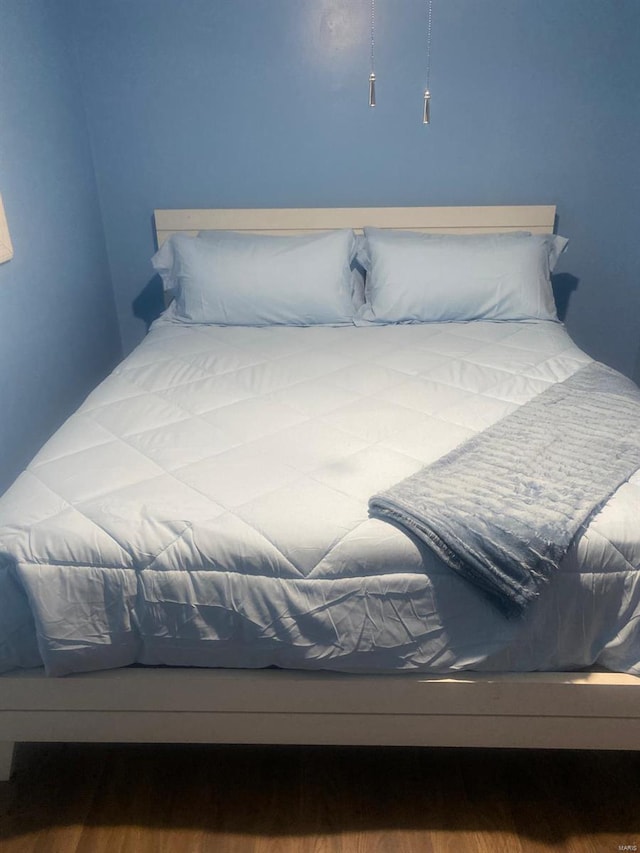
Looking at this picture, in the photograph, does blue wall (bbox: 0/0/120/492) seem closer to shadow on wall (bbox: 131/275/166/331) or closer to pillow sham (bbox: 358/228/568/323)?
shadow on wall (bbox: 131/275/166/331)

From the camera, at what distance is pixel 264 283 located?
2.39m

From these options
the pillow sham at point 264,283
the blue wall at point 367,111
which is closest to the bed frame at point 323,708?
A: the pillow sham at point 264,283

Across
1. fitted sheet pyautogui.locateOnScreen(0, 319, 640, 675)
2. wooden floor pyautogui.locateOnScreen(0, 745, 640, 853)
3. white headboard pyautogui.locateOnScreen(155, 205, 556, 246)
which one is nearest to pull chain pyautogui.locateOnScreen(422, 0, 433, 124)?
white headboard pyautogui.locateOnScreen(155, 205, 556, 246)

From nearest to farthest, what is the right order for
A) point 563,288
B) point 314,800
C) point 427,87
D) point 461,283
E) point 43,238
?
point 314,800, point 43,238, point 461,283, point 427,87, point 563,288

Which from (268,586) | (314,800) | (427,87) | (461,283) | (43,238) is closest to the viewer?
(268,586)

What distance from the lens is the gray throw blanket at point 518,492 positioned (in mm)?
1123

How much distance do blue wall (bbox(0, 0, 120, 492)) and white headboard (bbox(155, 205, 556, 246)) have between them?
15.8 inches

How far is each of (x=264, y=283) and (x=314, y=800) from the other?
5.66ft

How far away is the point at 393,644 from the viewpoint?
3.88ft

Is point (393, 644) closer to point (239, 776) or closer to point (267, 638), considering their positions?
point (267, 638)

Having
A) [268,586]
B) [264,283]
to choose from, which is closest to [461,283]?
[264,283]

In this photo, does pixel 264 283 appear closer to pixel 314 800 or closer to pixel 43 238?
pixel 43 238

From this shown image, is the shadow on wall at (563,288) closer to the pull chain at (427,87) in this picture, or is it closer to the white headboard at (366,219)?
the white headboard at (366,219)

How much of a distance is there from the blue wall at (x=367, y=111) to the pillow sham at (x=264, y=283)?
0.40 metres
